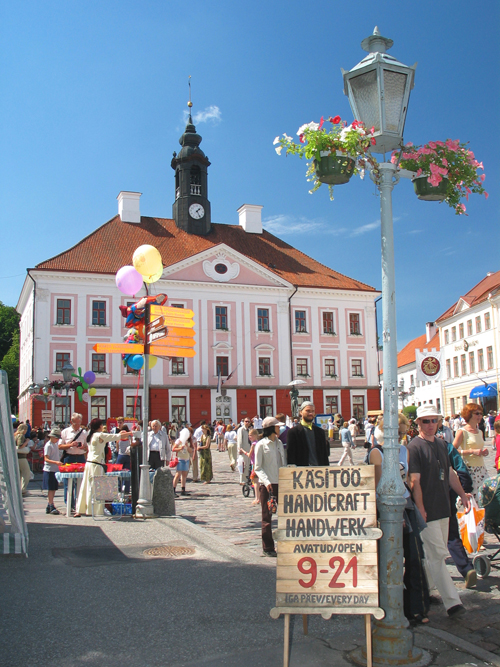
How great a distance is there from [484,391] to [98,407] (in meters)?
28.3

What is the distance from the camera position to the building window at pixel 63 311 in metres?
41.8

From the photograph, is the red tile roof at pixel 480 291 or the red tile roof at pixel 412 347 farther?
the red tile roof at pixel 412 347

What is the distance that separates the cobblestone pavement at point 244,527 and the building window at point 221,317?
Result: 861 inches

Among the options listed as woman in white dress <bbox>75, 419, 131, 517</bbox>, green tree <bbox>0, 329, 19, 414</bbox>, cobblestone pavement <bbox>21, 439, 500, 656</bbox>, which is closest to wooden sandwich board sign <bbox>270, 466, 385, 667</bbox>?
cobblestone pavement <bbox>21, 439, 500, 656</bbox>

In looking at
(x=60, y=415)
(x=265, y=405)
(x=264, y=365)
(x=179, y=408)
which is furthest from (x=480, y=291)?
(x=60, y=415)

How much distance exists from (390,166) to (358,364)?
44763 mm

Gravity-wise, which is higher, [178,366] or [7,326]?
[7,326]

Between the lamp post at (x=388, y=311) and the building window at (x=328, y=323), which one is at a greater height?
the building window at (x=328, y=323)

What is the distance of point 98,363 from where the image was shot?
42.0m

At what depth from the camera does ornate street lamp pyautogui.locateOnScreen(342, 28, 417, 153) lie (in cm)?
493

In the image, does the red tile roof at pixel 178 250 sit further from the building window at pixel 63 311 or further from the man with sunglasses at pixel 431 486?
the man with sunglasses at pixel 431 486

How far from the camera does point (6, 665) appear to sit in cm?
442

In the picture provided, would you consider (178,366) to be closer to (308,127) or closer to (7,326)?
(7,326)

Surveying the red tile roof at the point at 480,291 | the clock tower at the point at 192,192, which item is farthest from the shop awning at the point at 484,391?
the clock tower at the point at 192,192
